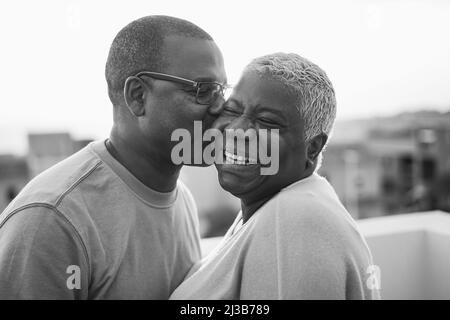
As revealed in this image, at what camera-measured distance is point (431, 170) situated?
29.3 meters

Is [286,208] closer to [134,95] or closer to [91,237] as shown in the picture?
[91,237]

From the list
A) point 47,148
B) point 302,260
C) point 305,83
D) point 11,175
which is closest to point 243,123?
point 305,83

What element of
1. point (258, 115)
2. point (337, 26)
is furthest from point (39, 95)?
point (258, 115)

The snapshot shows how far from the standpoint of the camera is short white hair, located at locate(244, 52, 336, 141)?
1.24 meters

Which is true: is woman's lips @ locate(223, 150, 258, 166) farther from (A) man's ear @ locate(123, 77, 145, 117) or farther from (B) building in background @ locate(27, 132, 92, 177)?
(B) building in background @ locate(27, 132, 92, 177)

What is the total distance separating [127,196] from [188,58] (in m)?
0.52

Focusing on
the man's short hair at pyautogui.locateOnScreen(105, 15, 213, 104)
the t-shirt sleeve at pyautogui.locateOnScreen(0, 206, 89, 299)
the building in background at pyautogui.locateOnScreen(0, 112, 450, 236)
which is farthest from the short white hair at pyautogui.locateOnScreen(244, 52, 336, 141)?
the building in background at pyautogui.locateOnScreen(0, 112, 450, 236)

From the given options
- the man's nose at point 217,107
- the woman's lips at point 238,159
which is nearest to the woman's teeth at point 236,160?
the woman's lips at point 238,159

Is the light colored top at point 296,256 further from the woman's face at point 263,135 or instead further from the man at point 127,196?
the man at point 127,196

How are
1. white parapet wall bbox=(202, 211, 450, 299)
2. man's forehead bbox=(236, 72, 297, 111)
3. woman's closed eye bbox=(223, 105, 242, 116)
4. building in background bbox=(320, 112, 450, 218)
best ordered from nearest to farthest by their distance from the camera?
man's forehead bbox=(236, 72, 297, 111), woman's closed eye bbox=(223, 105, 242, 116), white parapet wall bbox=(202, 211, 450, 299), building in background bbox=(320, 112, 450, 218)

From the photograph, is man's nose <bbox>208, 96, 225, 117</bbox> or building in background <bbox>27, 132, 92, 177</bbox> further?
building in background <bbox>27, 132, 92, 177</bbox>

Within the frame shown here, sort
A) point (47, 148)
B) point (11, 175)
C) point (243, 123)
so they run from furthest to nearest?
1. point (11, 175)
2. point (47, 148)
3. point (243, 123)

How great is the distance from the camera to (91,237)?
1.40 m
